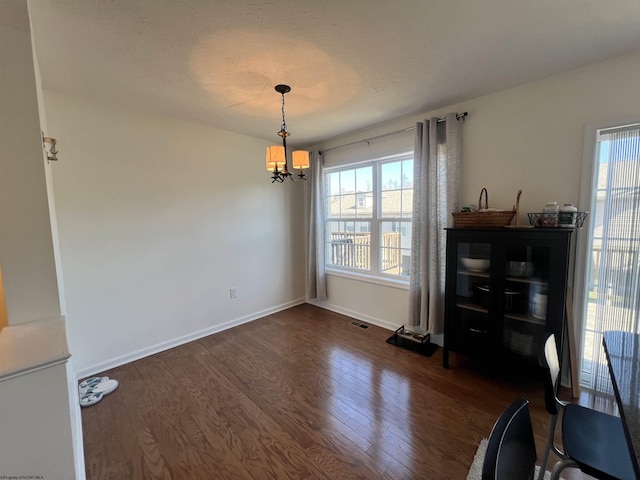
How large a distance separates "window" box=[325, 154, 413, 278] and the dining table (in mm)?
1917

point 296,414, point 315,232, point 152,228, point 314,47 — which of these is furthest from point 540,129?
point 152,228

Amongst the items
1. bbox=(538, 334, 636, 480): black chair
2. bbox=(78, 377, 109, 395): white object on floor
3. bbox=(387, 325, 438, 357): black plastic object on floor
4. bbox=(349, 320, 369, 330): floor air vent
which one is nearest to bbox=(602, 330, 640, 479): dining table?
Result: bbox=(538, 334, 636, 480): black chair

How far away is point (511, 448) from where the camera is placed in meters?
0.73

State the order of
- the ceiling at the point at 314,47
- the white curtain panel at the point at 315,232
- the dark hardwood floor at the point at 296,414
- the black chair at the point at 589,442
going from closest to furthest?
the black chair at the point at 589,442
the ceiling at the point at 314,47
the dark hardwood floor at the point at 296,414
the white curtain panel at the point at 315,232

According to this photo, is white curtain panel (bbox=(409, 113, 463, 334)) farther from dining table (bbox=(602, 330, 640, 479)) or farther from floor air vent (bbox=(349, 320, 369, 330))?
dining table (bbox=(602, 330, 640, 479))

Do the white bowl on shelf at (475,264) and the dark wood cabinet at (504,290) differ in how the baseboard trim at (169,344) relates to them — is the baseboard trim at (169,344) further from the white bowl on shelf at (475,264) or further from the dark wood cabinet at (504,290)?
the white bowl on shelf at (475,264)

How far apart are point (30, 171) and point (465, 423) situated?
9.37 feet

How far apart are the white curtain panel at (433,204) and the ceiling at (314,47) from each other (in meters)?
0.32

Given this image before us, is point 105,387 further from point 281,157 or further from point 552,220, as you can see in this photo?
point 552,220

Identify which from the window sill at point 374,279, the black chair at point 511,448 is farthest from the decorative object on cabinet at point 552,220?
the black chair at point 511,448

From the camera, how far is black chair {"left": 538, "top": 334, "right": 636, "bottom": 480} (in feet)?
3.05

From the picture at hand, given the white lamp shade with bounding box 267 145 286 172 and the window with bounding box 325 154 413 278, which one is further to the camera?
the window with bounding box 325 154 413 278

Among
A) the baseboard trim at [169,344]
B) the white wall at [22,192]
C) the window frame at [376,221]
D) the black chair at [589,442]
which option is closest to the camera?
the black chair at [589,442]

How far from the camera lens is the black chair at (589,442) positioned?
93 centimetres
